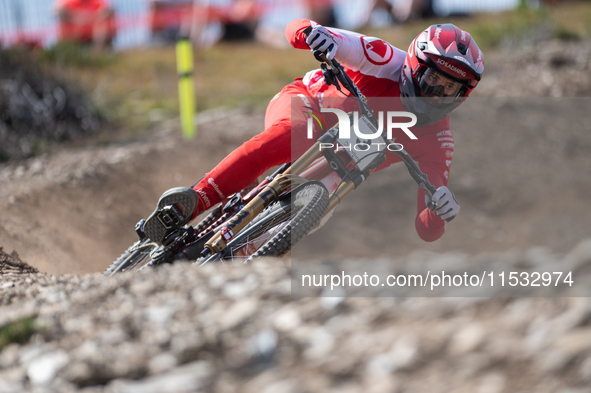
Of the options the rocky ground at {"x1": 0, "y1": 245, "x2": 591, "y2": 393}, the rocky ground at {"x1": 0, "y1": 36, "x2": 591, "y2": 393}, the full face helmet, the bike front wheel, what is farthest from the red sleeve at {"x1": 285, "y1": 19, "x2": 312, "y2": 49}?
the rocky ground at {"x1": 0, "y1": 245, "x2": 591, "y2": 393}

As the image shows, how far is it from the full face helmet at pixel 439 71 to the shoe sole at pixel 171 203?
67.0 inches

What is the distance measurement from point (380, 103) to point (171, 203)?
173cm

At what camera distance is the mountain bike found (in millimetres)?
3420

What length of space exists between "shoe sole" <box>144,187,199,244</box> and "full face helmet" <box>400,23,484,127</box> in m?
1.70

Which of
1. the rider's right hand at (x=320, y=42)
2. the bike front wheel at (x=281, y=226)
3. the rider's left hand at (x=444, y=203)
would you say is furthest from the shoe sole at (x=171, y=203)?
the rider's left hand at (x=444, y=203)

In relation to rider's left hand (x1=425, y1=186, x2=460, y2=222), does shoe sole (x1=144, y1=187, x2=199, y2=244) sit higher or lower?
higher

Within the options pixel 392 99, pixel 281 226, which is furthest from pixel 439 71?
pixel 281 226

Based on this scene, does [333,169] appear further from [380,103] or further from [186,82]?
[186,82]

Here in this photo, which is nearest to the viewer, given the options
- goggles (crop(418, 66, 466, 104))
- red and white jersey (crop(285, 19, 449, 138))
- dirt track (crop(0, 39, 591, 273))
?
goggles (crop(418, 66, 466, 104))

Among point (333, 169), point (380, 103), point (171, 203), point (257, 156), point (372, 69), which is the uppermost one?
point (372, 69)

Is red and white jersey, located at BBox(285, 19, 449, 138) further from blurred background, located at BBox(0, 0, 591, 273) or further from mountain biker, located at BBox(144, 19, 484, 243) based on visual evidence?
blurred background, located at BBox(0, 0, 591, 273)

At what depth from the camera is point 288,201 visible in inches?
141

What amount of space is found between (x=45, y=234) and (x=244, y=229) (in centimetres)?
253

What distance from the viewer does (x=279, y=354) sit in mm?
1936
